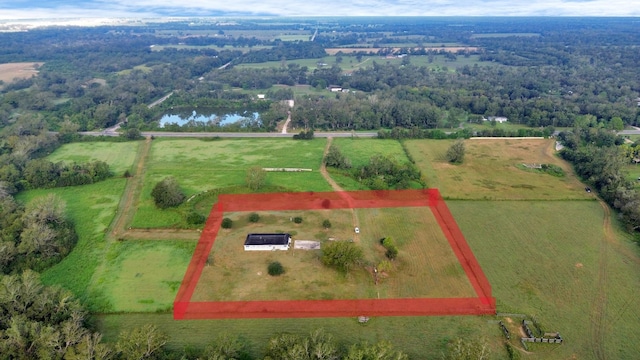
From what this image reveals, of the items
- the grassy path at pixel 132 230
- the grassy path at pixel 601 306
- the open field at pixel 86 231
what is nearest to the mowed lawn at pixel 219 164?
the grassy path at pixel 132 230

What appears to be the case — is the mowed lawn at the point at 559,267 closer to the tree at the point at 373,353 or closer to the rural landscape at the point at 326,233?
the rural landscape at the point at 326,233

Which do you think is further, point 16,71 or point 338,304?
point 16,71

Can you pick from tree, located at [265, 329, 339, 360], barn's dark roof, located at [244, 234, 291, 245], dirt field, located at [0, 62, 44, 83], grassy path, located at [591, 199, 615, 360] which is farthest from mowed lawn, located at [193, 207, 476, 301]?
dirt field, located at [0, 62, 44, 83]

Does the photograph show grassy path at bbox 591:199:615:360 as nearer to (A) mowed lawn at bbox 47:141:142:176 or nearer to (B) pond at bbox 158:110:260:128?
(A) mowed lawn at bbox 47:141:142:176

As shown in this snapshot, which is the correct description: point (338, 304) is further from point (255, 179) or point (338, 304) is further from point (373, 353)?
point (255, 179)

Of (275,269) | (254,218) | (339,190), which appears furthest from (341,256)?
(339,190)

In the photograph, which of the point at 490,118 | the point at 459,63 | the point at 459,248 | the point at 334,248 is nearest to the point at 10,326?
the point at 334,248
